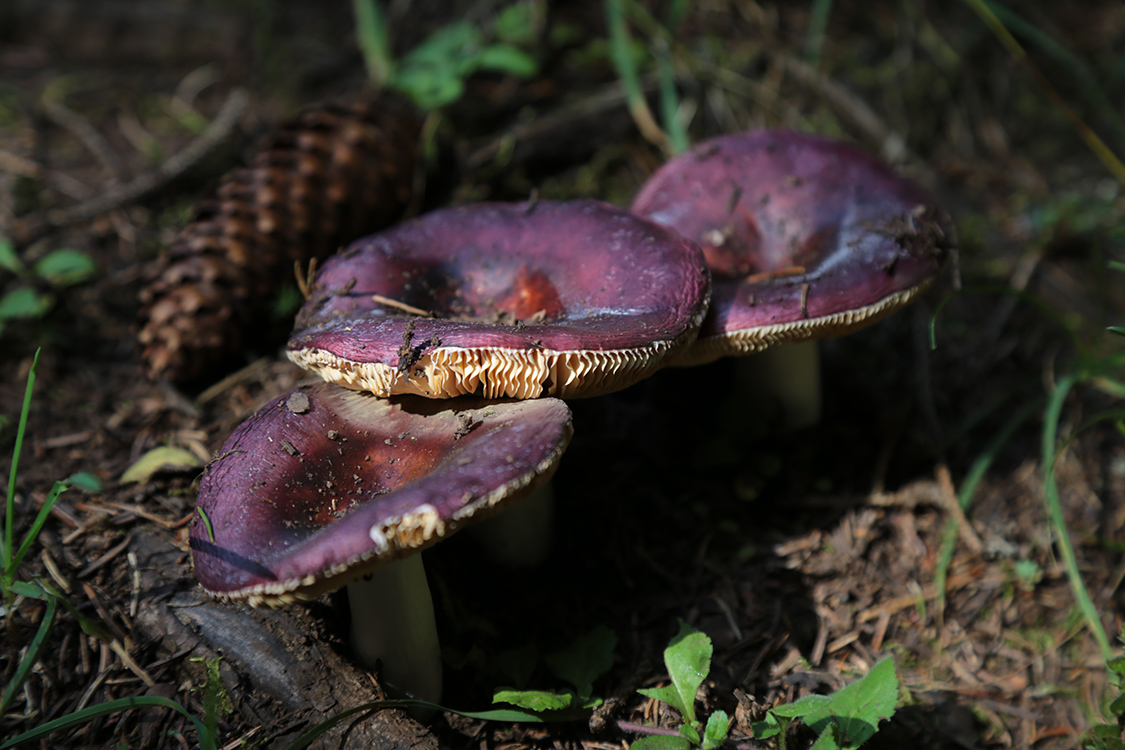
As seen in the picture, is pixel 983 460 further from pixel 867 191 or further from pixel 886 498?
pixel 867 191

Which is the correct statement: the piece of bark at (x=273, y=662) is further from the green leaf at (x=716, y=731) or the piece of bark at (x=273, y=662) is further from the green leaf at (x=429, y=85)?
the green leaf at (x=429, y=85)

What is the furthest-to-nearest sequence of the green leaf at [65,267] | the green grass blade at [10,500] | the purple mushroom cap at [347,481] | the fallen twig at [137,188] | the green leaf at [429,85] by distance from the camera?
the green leaf at [429,85] < the fallen twig at [137,188] < the green leaf at [65,267] < the green grass blade at [10,500] < the purple mushroom cap at [347,481]

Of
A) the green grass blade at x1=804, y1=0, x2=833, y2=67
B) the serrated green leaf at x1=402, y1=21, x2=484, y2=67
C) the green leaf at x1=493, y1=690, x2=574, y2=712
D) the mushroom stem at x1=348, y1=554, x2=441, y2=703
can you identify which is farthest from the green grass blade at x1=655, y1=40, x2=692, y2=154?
the green leaf at x1=493, y1=690, x2=574, y2=712

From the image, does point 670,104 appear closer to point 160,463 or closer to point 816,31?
point 816,31

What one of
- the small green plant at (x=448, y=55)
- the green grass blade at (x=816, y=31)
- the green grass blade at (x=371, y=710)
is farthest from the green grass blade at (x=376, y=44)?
the green grass blade at (x=371, y=710)

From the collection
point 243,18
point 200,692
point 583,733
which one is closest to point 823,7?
point 243,18

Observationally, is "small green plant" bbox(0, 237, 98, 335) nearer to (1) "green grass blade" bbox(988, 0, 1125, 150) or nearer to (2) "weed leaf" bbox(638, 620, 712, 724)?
(2) "weed leaf" bbox(638, 620, 712, 724)

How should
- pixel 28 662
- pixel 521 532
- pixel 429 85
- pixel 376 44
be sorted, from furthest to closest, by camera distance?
1. pixel 376 44
2. pixel 429 85
3. pixel 521 532
4. pixel 28 662

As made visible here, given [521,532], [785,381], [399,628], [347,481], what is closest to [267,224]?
[347,481]
